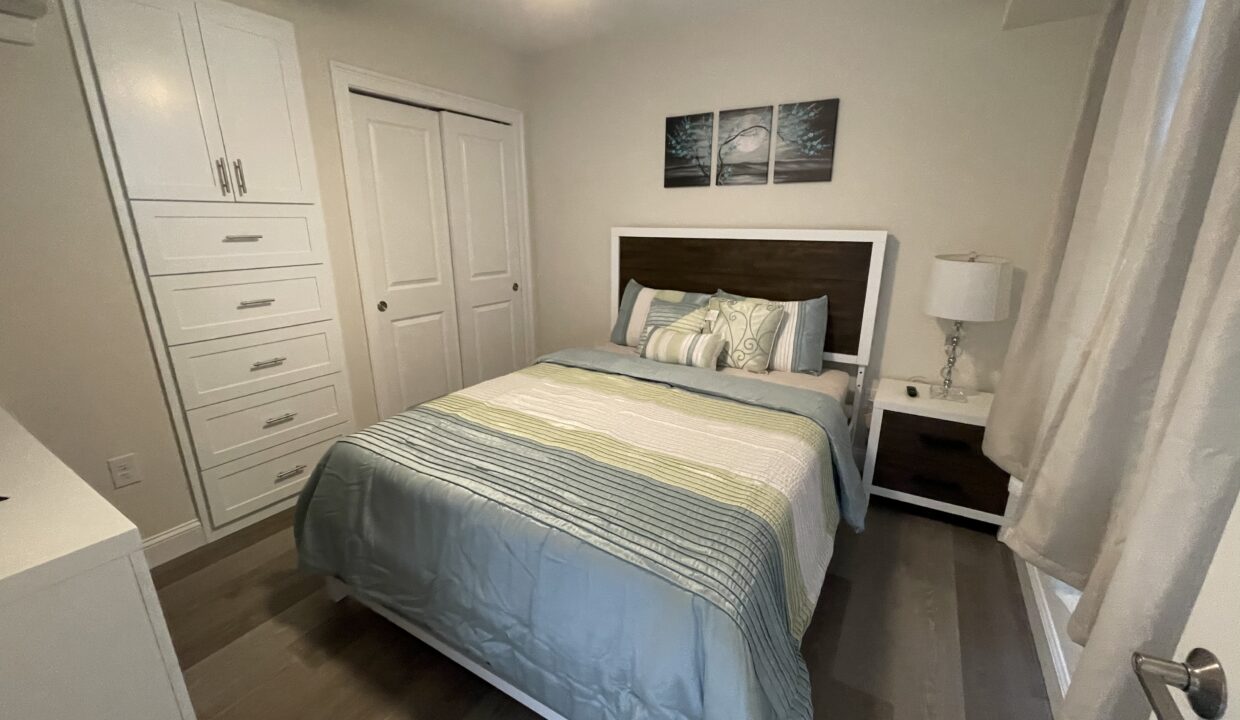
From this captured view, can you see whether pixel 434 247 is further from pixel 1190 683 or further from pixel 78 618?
pixel 1190 683

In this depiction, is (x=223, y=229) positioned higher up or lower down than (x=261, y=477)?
higher up

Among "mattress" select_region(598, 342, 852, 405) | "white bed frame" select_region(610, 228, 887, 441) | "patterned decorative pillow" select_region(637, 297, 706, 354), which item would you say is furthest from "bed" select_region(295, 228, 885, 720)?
"white bed frame" select_region(610, 228, 887, 441)

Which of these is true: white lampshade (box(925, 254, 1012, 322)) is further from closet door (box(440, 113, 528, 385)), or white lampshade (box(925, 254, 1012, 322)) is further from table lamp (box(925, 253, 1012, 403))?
closet door (box(440, 113, 528, 385))

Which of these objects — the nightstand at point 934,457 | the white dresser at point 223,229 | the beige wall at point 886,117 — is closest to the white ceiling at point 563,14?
the beige wall at point 886,117

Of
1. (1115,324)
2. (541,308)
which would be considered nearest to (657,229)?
(541,308)

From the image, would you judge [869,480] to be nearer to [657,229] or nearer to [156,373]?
[657,229]

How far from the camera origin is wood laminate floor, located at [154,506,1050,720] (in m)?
1.43

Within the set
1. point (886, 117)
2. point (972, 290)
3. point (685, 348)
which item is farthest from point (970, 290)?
point (685, 348)

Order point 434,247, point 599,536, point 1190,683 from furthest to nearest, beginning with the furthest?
point 434,247, point 599,536, point 1190,683

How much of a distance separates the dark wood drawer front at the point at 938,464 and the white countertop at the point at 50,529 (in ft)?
8.36

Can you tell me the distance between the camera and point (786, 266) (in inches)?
102

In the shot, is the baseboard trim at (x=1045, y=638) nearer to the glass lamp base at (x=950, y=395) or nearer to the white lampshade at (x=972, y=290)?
the glass lamp base at (x=950, y=395)

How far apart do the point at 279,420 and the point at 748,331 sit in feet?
7.66

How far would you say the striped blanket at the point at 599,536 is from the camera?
3.46 ft
